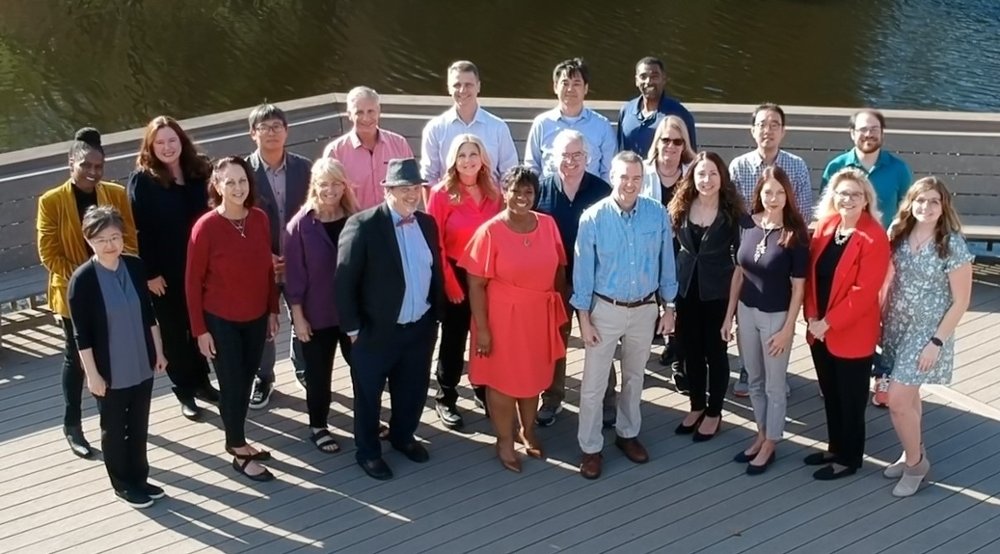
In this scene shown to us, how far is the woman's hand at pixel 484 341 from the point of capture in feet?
16.1

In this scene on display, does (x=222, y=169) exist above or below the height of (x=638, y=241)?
above

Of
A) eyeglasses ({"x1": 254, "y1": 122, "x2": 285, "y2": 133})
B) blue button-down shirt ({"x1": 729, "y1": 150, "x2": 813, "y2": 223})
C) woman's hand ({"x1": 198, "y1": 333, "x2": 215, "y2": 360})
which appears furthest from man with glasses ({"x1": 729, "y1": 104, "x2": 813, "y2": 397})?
woman's hand ({"x1": 198, "y1": 333, "x2": 215, "y2": 360})

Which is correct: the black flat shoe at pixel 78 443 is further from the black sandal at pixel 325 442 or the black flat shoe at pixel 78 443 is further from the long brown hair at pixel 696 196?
the long brown hair at pixel 696 196

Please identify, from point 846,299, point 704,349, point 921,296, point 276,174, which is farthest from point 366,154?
point 921,296

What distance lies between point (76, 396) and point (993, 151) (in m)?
5.91

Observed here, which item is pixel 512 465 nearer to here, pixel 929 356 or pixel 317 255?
pixel 317 255

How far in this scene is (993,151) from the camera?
23.8ft

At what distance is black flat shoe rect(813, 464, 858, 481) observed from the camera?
5.02 meters

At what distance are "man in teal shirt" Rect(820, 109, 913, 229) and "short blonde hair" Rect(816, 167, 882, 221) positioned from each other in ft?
2.72

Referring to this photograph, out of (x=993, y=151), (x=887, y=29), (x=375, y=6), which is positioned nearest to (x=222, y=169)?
(x=993, y=151)

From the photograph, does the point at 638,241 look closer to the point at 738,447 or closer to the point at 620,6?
the point at 738,447

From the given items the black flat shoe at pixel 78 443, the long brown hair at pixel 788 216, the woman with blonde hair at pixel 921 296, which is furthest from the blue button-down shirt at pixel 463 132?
the black flat shoe at pixel 78 443

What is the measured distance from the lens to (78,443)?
17.0 feet

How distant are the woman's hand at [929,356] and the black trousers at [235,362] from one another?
9.51ft
